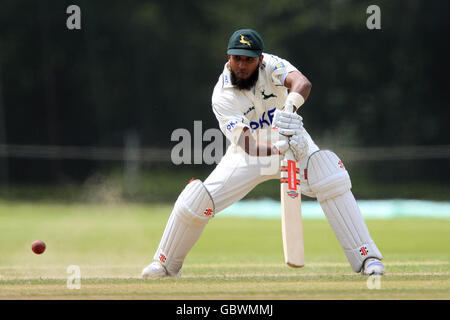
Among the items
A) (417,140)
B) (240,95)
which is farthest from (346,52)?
(240,95)

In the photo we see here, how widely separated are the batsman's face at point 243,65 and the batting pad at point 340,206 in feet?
2.10

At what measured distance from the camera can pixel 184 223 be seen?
455 cm

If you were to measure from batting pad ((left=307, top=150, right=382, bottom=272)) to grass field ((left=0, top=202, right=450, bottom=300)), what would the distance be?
0.15 m

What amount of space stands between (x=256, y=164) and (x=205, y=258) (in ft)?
8.22

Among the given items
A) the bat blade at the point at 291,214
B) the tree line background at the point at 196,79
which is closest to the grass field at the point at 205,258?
the bat blade at the point at 291,214

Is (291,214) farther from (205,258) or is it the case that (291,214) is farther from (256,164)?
(205,258)

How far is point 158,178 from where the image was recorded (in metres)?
12.7

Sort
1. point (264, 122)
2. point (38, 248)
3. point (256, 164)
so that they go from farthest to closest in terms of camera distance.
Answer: point (38, 248), point (264, 122), point (256, 164)

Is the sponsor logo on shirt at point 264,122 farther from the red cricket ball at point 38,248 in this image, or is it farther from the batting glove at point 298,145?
the red cricket ball at point 38,248

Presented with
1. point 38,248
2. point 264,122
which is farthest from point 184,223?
point 38,248

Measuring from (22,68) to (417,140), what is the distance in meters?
6.84

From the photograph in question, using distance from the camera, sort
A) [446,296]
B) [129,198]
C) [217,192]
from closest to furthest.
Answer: [446,296] → [217,192] → [129,198]

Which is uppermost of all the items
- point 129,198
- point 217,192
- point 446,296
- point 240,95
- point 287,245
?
point 129,198

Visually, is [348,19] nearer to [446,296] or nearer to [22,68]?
[22,68]
